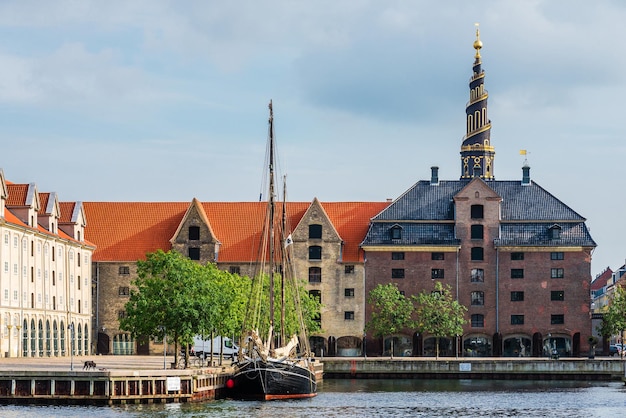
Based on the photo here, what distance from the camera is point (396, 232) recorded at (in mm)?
159125

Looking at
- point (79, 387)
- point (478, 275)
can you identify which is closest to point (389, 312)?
point (478, 275)

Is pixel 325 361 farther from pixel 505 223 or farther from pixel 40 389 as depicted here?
pixel 40 389

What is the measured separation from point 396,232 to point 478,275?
10.0 meters

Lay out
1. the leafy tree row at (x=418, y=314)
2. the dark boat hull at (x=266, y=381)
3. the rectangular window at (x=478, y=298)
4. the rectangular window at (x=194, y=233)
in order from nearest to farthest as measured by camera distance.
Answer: the dark boat hull at (x=266, y=381), the leafy tree row at (x=418, y=314), the rectangular window at (x=478, y=298), the rectangular window at (x=194, y=233)

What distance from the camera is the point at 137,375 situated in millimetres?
94688

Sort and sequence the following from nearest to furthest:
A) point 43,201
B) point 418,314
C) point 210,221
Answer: point 43,201 → point 418,314 → point 210,221

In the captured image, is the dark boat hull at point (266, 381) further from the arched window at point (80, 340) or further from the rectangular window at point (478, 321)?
the rectangular window at point (478, 321)

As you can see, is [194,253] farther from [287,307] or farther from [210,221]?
[287,307]

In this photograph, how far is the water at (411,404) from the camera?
89500 millimetres

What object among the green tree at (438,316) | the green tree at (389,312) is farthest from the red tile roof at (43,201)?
the green tree at (438,316)

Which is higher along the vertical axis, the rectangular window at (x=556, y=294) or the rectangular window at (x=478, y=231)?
the rectangular window at (x=478, y=231)

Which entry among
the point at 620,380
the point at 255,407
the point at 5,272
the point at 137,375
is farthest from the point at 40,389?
the point at 620,380

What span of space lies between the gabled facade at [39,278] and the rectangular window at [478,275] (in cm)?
4142

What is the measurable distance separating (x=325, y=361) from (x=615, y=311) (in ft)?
117
